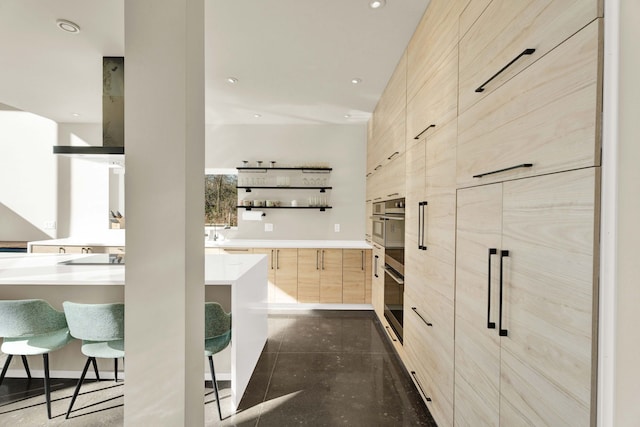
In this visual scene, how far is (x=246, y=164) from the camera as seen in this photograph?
15.8 ft

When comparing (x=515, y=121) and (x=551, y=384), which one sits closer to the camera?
(x=551, y=384)

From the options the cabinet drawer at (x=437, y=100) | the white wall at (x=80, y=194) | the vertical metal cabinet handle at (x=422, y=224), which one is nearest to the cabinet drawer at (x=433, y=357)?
the vertical metal cabinet handle at (x=422, y=224)

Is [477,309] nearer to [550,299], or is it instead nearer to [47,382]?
[550,299]

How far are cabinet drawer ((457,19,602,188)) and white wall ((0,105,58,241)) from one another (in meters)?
5.79

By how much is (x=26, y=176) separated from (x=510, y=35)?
241 inches

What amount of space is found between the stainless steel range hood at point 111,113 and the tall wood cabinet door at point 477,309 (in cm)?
273

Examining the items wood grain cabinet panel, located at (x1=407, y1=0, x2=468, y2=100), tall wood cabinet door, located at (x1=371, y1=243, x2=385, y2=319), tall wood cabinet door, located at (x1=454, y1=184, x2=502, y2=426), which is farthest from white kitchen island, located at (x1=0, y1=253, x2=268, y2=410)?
wood grain cabinet panel, located at (x1=407, y1=0, x2=468, y2=100)

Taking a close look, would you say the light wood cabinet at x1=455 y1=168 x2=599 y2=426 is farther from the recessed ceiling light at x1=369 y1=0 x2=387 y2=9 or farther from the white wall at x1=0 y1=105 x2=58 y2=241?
the white wall at x1=0 y1=105 x2=58 y2=241

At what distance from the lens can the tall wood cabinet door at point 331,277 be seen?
4254mm

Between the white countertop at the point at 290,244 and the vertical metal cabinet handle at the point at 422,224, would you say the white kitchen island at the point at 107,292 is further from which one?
the white countertop at the point at 290,244

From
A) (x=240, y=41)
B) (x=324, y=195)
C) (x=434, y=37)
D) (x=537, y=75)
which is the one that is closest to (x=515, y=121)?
(x=537, y=75)

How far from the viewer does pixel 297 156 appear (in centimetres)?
486

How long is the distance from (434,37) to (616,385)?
74.7 inches

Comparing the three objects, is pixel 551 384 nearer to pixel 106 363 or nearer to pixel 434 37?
pixel 434 37
